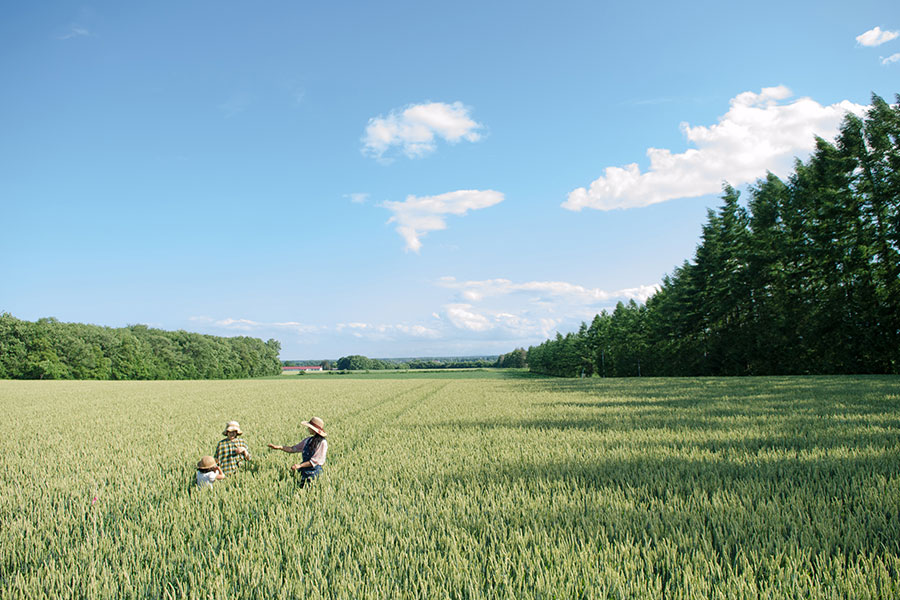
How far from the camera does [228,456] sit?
721 centimetres

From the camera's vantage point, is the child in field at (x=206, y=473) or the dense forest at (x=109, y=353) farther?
the dense forest at (x=109, y=353)

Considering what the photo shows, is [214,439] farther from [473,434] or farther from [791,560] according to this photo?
[791,560]

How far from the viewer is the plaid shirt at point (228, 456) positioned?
23.4 feet

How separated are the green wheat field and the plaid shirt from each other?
13.6 inches

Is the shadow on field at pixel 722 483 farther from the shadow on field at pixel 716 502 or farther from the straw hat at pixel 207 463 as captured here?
the straw hat at pixel 207 463

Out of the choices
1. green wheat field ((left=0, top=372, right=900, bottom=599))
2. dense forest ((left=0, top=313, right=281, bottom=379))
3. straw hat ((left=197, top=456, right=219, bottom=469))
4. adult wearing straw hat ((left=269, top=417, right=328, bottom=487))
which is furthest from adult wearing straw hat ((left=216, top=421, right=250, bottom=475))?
dense forest ((left=0, top=313, right=281, bottom=379))

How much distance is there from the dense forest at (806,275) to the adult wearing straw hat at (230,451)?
37.7 meters

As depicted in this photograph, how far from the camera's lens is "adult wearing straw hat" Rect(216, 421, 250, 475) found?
7082 mm

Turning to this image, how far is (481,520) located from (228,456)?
14.9 feet

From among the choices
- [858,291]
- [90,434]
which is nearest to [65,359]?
[90,434]

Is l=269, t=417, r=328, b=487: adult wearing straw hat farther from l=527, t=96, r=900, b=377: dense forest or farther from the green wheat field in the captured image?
l=527, t=96, r=900, b=377: dense forest

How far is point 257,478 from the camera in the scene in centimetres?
680

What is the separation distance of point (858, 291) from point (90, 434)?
41.5 m

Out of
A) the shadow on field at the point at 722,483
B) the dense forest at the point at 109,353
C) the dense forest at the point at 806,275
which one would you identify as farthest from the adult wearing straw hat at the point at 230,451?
the dense forest at the point at 109,353
